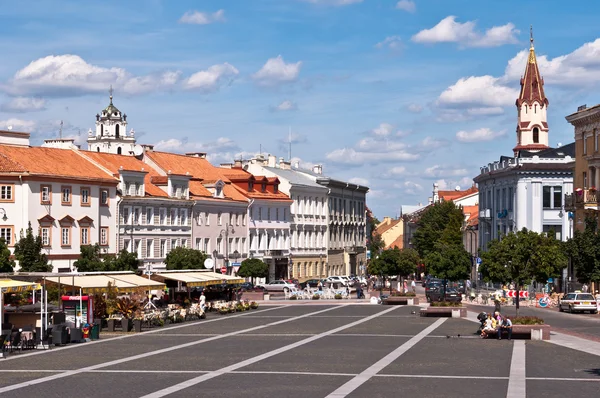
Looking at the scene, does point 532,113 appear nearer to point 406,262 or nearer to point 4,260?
point 406,262

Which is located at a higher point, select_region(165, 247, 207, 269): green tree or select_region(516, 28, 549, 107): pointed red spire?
select_region(516, 28, 549, 107): pointed red spire

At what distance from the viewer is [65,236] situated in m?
81.4

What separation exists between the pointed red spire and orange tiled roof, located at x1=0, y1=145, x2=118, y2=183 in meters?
55.4

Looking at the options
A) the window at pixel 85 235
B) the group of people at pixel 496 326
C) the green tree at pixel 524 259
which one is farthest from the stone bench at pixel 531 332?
the window at pixel 85 235

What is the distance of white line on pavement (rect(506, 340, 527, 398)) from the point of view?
2644 cm

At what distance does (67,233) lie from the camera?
81625 millimetres

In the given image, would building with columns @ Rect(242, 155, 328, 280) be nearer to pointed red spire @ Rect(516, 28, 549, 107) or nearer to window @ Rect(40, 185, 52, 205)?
pointed red spire @ Rect(516, 28, 549, 107)

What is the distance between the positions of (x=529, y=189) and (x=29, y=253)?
50617 millimetres

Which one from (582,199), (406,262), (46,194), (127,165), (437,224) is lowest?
(406,262)

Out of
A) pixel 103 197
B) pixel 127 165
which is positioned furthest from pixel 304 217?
pixel 103 197

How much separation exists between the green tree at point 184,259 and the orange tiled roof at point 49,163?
6689 mm

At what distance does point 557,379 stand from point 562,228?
76.7 metres

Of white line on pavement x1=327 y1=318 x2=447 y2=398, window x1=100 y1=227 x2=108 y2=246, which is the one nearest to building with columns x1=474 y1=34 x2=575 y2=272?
window x1=100 y1=227 x2=108 y2=246

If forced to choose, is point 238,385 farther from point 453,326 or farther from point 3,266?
point 3,266
